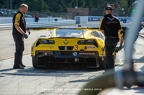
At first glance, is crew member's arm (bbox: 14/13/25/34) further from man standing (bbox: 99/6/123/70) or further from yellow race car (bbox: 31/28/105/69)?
man standing (bbox: 99/6/123/70)

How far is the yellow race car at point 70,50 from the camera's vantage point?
957cm

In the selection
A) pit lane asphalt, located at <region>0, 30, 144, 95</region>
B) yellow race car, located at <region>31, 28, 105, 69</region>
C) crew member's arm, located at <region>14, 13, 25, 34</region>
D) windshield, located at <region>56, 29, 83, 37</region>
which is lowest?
pit lane asphalt, located at <region>0, 30, 144, 95</region>

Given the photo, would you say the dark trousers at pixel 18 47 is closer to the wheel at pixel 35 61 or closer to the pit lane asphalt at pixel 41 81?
the pit lane asphalt at pixel 41 81

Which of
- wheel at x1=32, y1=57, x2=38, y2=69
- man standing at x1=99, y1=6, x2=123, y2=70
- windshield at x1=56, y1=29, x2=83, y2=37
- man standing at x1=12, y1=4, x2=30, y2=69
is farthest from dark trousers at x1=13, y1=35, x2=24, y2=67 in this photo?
man standing at x1=99, y1=6, x2=123, y2=70

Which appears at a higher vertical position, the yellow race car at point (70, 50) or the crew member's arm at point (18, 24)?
the crew member's arm at point (18, 24)

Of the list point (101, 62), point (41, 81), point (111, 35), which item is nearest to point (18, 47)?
point (101, 62)

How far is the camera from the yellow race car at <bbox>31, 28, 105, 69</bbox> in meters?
9.57

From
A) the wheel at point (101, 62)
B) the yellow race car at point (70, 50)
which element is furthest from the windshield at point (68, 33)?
the wheel at point (101, 62)

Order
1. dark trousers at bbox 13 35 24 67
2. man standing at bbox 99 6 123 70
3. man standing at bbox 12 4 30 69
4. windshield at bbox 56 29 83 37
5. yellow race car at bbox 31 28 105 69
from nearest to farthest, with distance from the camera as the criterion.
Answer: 1. man standing at bbox 99 6 123 70
2. yellow race car at bbox 31 28 105 69
3. windshield at bbox 56 29 83 37
4. man standing at bbox 12 4 30 69
5. dark trousers at bbox 13 35 24 67

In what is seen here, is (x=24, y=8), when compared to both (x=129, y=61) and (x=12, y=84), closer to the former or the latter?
(x=12, y=84)

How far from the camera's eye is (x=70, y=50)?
9594 millimetres

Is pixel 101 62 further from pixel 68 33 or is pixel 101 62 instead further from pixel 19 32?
pixel 19 32

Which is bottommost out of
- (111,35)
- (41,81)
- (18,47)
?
(41,81)

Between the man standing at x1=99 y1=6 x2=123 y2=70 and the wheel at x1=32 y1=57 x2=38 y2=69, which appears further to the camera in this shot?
the wheel at x1=32 y1=57 x2=38 y2=69
